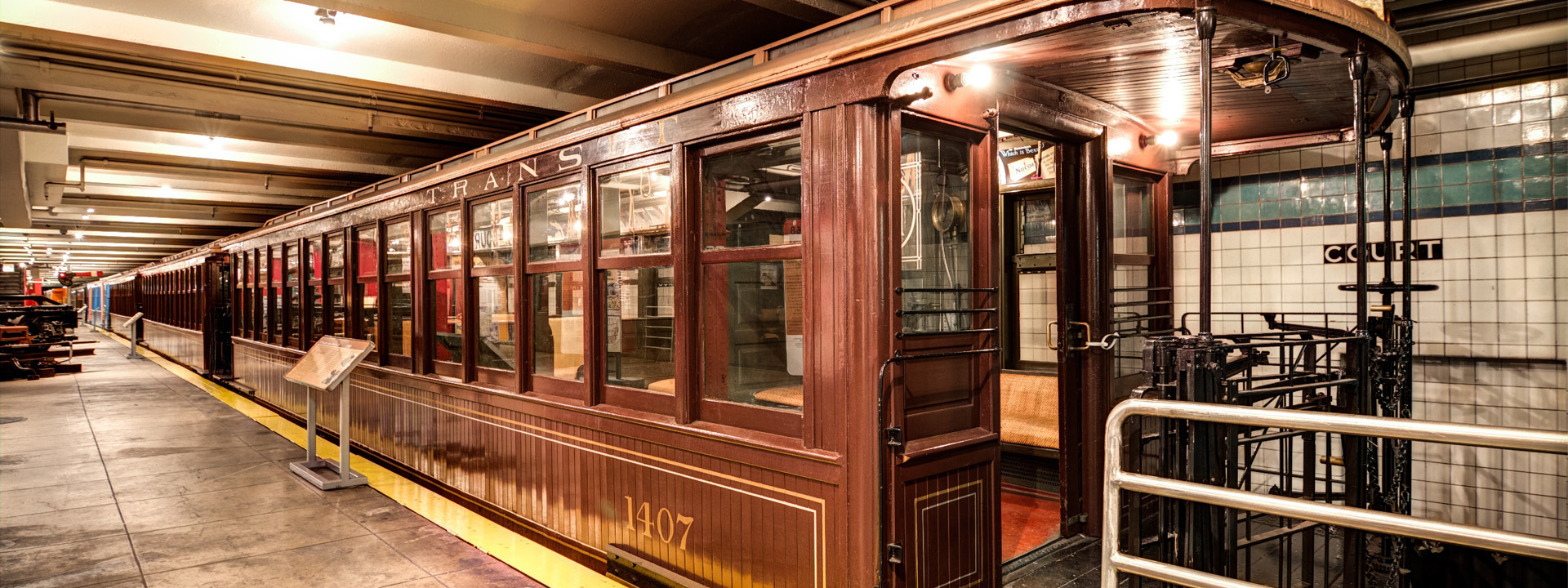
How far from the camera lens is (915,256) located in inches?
145

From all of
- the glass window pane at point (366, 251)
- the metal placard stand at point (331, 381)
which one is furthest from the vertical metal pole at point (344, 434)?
the glass window pane at point (366, 251)

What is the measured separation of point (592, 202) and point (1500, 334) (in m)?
5.24

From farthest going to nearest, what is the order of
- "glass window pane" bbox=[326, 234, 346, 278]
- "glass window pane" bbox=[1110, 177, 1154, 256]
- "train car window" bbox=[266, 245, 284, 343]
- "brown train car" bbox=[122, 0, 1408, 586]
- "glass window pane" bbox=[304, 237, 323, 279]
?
"train car window" bbox=[266, 245, 284, 343] < "glass window pane" bbox=[304, 237, 323, 279] < "glass window pane" bbox=[326, 234, 346, 278] < "glass window pane" bbox=[1110, 177, 1154, 256] < "brown train car" bbox=[122, 0, 1408, 586]

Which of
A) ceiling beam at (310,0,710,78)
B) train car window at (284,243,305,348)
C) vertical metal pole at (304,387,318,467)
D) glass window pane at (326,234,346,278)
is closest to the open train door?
ceiling beam at (310,0,710,78)

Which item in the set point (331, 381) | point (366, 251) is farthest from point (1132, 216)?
point (366, 251)

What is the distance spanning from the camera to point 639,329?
15.2 feet

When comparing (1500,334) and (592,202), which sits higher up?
(592,202)

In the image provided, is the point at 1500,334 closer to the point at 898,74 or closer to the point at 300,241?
the point at 898,74

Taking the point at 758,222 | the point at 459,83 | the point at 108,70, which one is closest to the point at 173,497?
the point at 108,70

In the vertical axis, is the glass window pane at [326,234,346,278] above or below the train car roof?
below

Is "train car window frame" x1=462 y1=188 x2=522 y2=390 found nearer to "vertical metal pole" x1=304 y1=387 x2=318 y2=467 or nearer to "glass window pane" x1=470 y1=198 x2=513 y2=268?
"glass window pane" x1=470 y1=198 x2=513 y2=268

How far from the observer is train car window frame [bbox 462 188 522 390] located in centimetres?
543

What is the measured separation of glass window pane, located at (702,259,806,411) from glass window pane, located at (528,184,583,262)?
123 cm

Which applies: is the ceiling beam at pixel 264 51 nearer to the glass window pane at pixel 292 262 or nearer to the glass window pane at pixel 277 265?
the glass window pane at pixel 292 262
